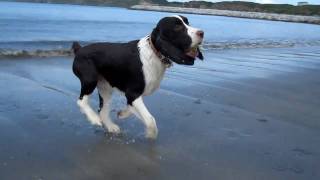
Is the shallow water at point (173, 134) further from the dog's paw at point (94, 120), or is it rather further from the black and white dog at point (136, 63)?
the black and white dog at point (136, 63)

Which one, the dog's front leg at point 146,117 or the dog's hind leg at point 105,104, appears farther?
the dog's hind leg at point 105,104

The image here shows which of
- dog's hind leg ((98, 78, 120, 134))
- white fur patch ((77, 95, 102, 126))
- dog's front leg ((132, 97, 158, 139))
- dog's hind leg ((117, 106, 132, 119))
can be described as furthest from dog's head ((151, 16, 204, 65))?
white fur patch ((77, 95, 102, 126))

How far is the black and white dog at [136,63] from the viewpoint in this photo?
6.16 m

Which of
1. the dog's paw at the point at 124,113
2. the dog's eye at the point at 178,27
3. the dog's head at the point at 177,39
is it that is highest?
the dog's eye at the point at 178,27

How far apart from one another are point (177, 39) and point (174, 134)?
1.42m

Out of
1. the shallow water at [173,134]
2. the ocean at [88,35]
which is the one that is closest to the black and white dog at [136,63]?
the shallow water at [173,134]

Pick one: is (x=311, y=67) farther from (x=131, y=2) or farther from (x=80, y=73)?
(x=131, y=2)

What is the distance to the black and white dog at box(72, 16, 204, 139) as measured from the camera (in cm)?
616

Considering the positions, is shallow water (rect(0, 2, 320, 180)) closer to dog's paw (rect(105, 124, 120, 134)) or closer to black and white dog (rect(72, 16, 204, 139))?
dog's paw (rect(105, 124, 120, 134))

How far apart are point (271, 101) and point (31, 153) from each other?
5.07m

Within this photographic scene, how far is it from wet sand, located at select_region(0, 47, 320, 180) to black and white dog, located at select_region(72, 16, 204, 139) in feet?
1.03

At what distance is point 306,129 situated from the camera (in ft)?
24.9

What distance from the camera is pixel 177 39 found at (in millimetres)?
6137

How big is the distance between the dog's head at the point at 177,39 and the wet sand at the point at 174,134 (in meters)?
1.09
